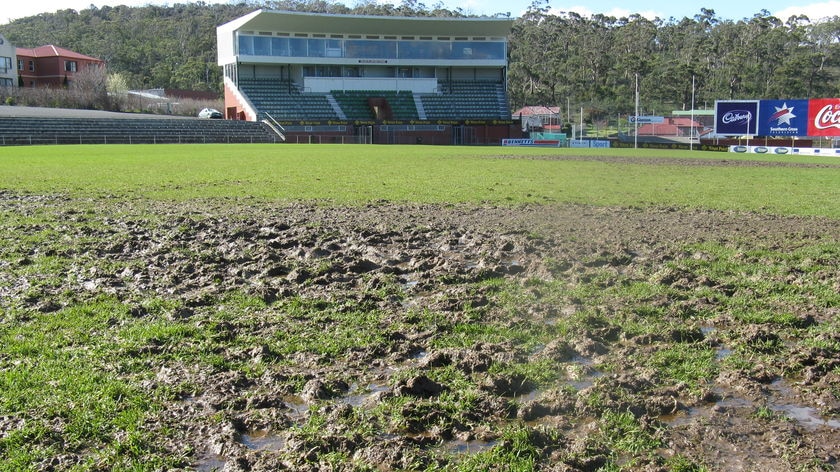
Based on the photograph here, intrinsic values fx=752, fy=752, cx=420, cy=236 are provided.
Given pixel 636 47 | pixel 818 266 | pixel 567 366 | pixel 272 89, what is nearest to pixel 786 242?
pixel 818 266

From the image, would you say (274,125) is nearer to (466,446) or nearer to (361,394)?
(361,394)

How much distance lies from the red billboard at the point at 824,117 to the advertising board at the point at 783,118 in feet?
1.15

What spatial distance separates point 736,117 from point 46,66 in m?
73.8

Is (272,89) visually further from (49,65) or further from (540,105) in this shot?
(540,105)

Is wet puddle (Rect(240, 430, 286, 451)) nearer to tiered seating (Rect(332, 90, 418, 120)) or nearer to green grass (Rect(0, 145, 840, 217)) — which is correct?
green grass (Rect(0, 145, 840, 217))

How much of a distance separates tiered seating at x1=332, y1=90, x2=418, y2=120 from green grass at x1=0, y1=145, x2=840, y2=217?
4060 cm

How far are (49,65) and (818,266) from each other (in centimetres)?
9273

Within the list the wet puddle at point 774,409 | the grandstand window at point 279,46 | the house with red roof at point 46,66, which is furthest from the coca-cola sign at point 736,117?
the house with red roof at point 46,66

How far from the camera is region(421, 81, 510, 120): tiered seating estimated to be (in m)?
70.6

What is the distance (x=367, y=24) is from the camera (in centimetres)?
7100

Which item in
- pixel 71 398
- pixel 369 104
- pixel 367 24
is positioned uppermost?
pixel 367 24

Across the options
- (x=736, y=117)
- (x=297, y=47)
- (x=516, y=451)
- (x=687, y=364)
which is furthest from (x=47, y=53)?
(x=516, y=451)

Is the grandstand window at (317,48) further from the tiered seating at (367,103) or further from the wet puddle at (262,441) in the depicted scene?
the wet puddle at (262,441)

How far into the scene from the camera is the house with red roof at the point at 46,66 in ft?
279
